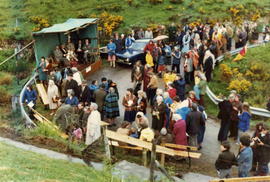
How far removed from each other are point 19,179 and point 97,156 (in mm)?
3017

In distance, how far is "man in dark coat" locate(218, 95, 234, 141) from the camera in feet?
39.7

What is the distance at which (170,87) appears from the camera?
13.4 meters

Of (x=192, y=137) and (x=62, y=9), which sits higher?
(x=62, y=9)

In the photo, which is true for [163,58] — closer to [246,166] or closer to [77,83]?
[77,83]

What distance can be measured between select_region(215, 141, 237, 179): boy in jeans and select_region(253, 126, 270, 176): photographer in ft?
4.09

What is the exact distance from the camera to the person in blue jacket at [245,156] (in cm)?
933

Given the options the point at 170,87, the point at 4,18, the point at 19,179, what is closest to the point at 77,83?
the point at 170,87

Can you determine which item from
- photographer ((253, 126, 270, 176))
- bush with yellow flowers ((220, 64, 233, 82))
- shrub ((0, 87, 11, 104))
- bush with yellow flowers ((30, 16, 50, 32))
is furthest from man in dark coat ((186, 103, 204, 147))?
bush with yellow flowers ((30, 16, 50, 32))

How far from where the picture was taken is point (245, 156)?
9.42m

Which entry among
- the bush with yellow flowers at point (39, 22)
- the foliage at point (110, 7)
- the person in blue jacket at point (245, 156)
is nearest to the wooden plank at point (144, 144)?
the person in blue jacket at point (245, 156)

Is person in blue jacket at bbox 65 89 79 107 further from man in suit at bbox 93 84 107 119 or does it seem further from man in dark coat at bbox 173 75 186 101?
man in dark coat at bbox 173 75 186 101

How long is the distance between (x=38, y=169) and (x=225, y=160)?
4.34 metres

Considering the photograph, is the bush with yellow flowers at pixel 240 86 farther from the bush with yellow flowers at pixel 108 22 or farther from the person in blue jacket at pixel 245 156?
the bush with yellow flowers at pixel 108 22

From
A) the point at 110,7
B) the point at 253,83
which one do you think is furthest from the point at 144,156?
the point at 110,7
